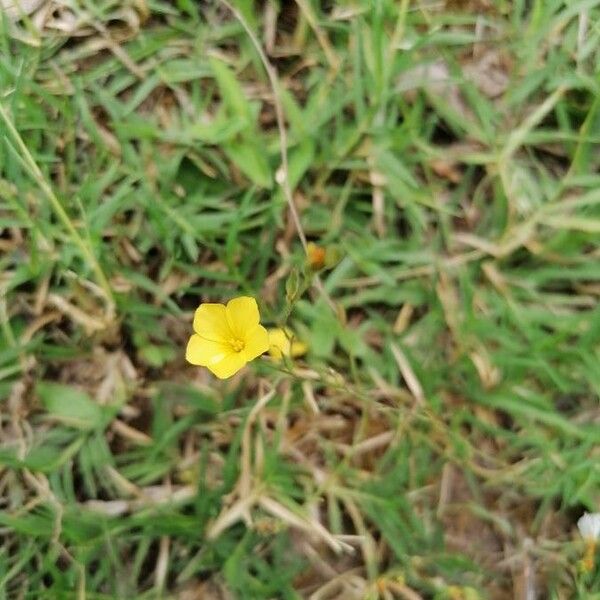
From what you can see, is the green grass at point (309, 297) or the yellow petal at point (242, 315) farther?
the green grass at point (309, 297)

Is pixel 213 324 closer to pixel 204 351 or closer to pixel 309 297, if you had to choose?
pixel 204 351

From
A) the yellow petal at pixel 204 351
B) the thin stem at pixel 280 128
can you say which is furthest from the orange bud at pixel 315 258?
the thin stem at pixel 280 128

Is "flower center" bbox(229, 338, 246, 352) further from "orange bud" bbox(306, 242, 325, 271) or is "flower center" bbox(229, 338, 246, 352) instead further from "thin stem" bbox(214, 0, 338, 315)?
"thin stem" bbox(214, 0, 338, 315)

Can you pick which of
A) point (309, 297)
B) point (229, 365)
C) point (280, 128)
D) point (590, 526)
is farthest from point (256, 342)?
point (590, 526)

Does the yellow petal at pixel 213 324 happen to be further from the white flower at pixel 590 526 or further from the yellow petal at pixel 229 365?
the white flower at pixel 590 526

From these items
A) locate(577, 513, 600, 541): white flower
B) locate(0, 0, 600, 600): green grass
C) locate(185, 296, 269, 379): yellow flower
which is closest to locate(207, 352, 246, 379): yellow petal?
locate(185, 296, 269, 379): yellow flower

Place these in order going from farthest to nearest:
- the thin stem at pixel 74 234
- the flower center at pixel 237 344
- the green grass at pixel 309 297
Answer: the green grass at pixel 309 297, the thin stem at pixel 74 234, the flower center at pixel 237 344

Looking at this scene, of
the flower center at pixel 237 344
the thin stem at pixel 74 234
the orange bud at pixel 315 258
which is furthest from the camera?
the thin stem at pixel 74 234

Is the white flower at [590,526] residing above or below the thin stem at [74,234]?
below
